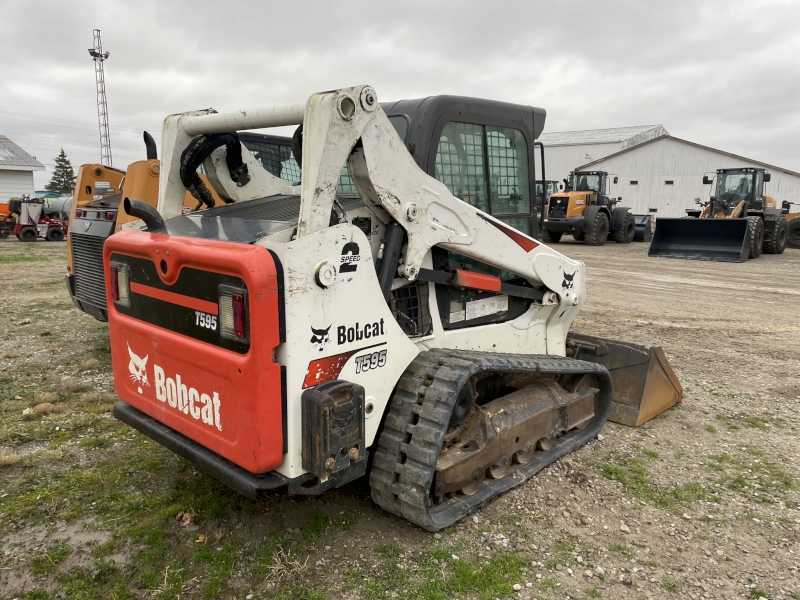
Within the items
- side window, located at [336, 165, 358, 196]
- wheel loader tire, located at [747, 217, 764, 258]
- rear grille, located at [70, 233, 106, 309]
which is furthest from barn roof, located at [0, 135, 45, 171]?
side window, located at [336, 165, 358, 196]

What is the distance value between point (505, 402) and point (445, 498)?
74 centimetres

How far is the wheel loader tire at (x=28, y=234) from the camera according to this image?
Answer: 20.6 m

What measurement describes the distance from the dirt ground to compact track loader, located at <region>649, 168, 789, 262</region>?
42.3ft

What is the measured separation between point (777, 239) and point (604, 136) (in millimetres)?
29433

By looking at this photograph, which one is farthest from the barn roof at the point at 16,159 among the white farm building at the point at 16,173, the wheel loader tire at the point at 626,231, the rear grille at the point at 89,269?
the rear grille at the point at 89,269

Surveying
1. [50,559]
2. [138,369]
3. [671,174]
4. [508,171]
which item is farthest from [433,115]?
[671,174]

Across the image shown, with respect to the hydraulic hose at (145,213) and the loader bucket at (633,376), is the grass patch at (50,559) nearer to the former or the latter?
the hydraulic hose at (145,213)

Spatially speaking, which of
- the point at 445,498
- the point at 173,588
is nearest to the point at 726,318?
the point at 445,498

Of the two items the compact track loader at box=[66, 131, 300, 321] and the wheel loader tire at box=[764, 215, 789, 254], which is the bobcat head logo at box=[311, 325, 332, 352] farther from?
the wheel loader tire at box=[764, 215, 789, 254]

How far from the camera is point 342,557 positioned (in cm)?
290

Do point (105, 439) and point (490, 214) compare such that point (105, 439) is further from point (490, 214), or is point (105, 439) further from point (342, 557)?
point (490, 214)

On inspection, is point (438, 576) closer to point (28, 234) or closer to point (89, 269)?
point (89, 269)

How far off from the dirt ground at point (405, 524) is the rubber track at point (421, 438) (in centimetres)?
15

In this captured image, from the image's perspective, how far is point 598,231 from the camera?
69.0 ft
